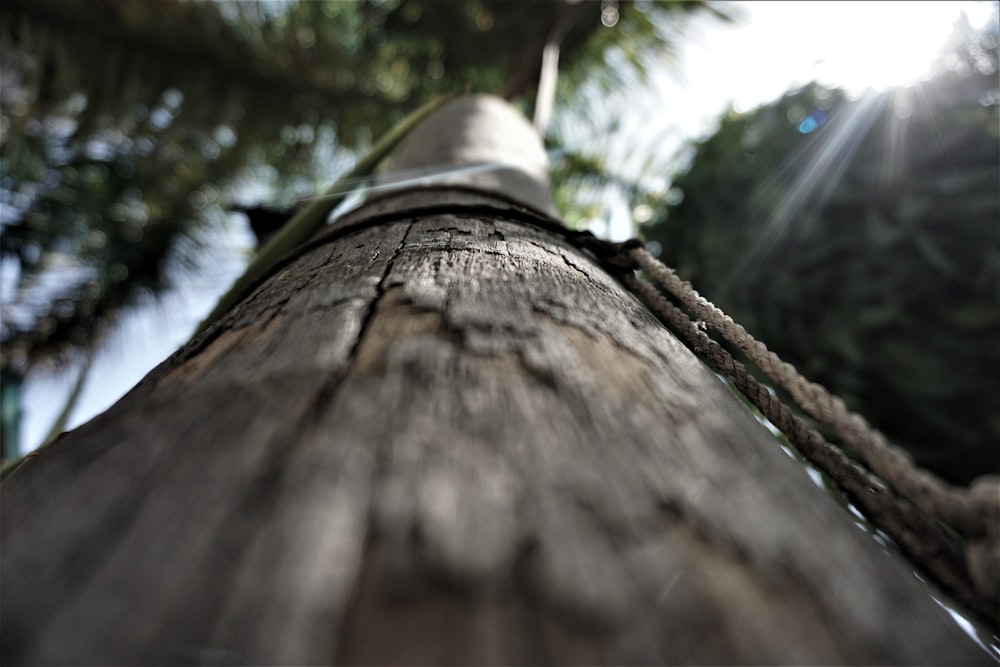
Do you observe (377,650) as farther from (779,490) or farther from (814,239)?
(814,239)

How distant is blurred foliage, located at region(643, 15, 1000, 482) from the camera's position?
3.66ft

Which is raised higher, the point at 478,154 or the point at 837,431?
the point at 478,154

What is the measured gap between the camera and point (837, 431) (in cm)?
27

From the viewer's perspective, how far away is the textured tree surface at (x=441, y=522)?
6.5 inches

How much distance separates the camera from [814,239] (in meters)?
1.32

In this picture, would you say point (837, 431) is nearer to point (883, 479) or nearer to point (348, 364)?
point (883, 479)

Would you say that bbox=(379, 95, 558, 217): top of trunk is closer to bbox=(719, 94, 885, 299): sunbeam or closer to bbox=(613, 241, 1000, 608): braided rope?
bbox=(613, 241, 1000, 608): braided rope

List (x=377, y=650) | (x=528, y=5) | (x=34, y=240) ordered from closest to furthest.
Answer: (x=377, y=650), (x=528, y=5), (x=34, y=240)

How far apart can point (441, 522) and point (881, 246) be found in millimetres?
1359

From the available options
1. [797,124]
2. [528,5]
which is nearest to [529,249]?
[797,124]

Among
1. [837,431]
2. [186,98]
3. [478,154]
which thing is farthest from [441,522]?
[186,98]

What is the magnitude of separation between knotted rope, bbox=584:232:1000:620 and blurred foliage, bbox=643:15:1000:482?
103 centimetres

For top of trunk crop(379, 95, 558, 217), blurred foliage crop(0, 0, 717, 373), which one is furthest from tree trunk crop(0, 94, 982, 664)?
blurred foliage crop(0, 0, 717, 373)

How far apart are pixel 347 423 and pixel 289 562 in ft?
0.19
